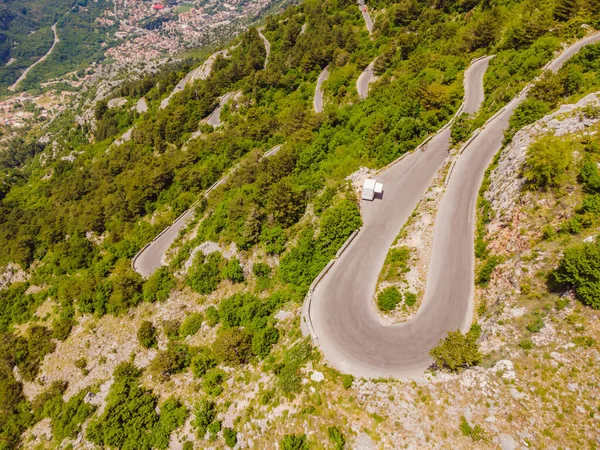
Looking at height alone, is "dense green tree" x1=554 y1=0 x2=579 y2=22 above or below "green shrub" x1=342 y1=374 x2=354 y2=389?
above

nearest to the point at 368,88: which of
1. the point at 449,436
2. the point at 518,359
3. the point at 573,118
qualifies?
the point at 573,118

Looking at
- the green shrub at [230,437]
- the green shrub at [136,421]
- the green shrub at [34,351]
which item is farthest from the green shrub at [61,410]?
the green shrub at [230,437]

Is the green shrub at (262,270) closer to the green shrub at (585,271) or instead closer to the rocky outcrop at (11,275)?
the green shrub at (585,271)

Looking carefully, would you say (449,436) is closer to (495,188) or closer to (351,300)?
(351,300)

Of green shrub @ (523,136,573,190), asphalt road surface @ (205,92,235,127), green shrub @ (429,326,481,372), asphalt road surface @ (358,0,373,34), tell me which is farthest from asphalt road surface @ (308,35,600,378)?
asphalt road surface @ (205,92,235,127)

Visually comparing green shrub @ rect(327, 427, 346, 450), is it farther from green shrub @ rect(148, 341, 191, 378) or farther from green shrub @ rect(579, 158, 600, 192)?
green shrub @ rect(579, 158, 600, 192)

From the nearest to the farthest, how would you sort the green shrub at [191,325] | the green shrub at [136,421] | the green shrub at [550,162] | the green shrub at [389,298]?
1. the green shrub at [550,162]
2. the green shrub at [389,298]
3. the green shrub at [136,421]
4. the green shrub at [191,325]
